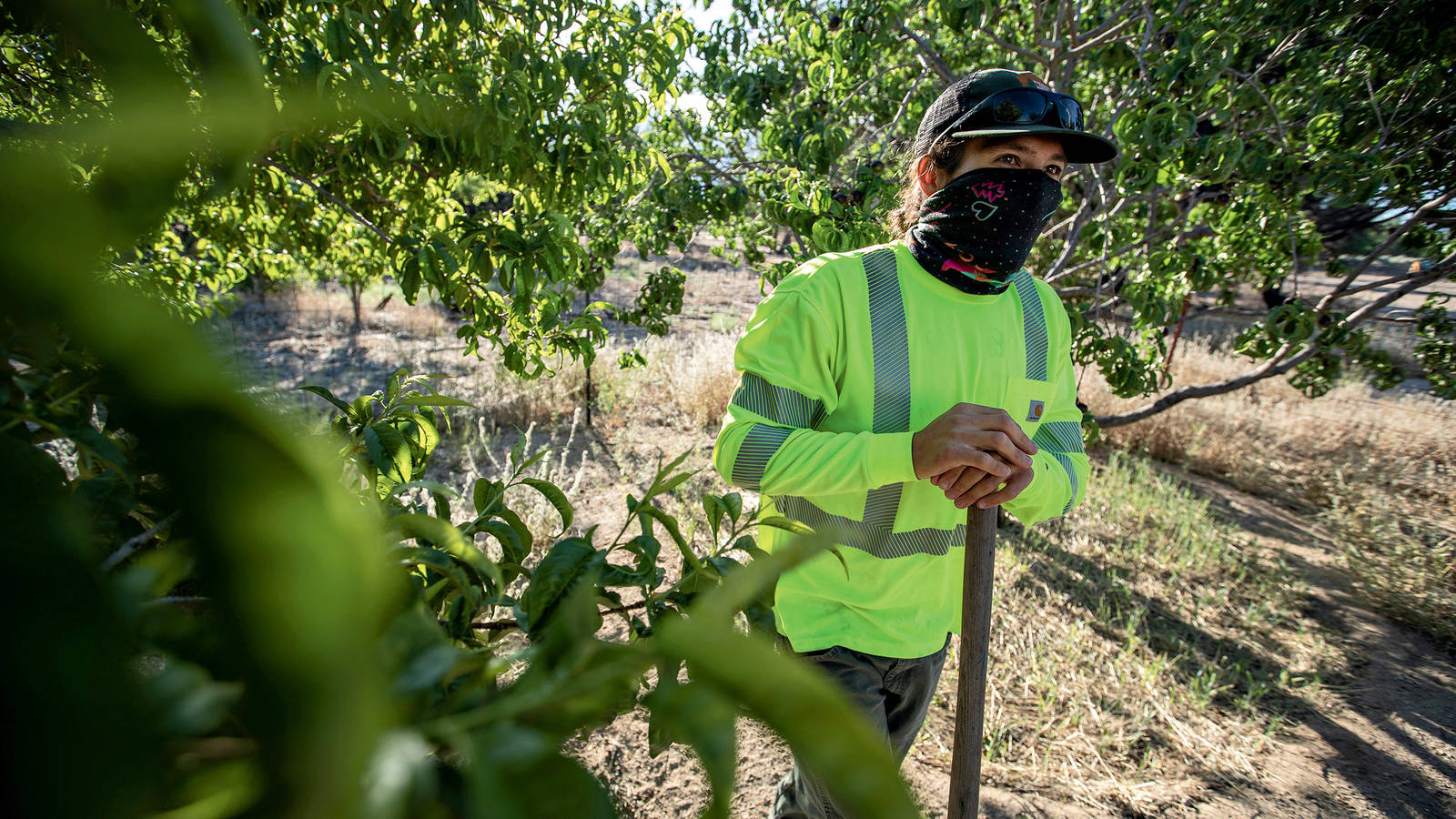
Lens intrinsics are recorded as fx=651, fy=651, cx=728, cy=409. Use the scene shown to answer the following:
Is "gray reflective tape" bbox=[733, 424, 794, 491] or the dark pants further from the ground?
"gray reflective tape" bbox=[733, 424, 794, 491]

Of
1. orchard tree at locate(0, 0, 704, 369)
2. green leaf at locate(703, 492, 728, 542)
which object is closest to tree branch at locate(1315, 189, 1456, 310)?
orchard tree at locate(0, 0, 704, 369)

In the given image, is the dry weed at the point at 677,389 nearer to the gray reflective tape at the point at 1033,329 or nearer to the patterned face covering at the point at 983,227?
the gray reflective tape at the point at 1033,329

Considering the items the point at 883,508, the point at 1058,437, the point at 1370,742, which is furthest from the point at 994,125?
the point at 1370,742

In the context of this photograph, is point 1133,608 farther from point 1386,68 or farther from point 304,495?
point 304,495

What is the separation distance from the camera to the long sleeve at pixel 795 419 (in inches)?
49.4

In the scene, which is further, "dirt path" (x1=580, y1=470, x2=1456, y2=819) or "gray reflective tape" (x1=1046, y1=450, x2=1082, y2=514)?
"dirt path" (x1=580, y1=470, x2=1456, y2=819)

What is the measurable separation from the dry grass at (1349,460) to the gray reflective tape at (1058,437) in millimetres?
3975

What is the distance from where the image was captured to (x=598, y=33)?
2311mm

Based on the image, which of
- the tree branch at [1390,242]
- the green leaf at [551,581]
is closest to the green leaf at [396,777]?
the green leaf at [551,581]

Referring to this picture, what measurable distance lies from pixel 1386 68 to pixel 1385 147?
51 cm

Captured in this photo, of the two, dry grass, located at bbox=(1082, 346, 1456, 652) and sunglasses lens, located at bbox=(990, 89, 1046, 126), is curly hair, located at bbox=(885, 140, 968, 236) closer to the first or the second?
sunglasses lens, located at bbox=(990, 89, 1046, 126)

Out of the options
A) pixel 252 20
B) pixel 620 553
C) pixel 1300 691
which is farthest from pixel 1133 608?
pixel 252 20

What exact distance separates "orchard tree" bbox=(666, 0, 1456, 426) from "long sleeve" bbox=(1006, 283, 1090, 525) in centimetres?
93

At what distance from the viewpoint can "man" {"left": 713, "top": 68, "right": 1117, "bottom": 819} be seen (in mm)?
1368
